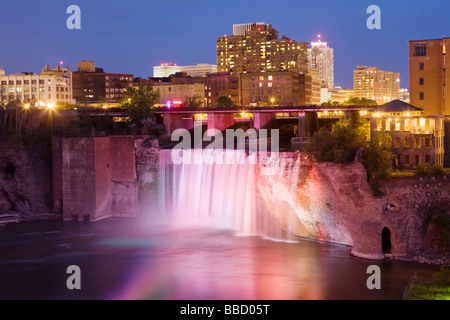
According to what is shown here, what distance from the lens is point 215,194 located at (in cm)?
4306

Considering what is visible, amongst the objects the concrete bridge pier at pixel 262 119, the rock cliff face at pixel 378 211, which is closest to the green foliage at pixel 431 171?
the rock cliff face at pixel 378 211

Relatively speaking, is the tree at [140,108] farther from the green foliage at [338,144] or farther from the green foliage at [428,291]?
the green foliage at [428,291]

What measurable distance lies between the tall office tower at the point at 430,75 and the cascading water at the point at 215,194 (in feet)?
63.6

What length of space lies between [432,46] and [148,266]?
32790 mm

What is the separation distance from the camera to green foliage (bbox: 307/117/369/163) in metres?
34.2

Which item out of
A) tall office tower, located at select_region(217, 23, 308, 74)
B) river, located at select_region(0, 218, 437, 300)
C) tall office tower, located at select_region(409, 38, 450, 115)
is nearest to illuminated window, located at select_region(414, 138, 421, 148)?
river, located at select_region(0, 218, 437, 300)

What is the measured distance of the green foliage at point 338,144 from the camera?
3425cm

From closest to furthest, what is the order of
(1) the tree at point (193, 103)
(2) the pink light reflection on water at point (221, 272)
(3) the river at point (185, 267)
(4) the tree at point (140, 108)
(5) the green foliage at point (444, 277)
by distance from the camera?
(5) the green foliage at point (444, 277)
(2) the pink light reflection on water at point (221, 272)
(3) the river at point (185, 267)
(4) the tree at point (140, 108)
(1) the tree at point (193, 103)

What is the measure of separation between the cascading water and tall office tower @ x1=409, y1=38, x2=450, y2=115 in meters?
19.4

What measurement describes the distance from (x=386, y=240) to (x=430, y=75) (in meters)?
22.7

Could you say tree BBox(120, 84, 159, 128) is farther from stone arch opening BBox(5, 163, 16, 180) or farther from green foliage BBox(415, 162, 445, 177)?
green foliage BBox(415, 162, 445, 177)

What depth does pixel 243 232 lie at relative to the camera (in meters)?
39.8
